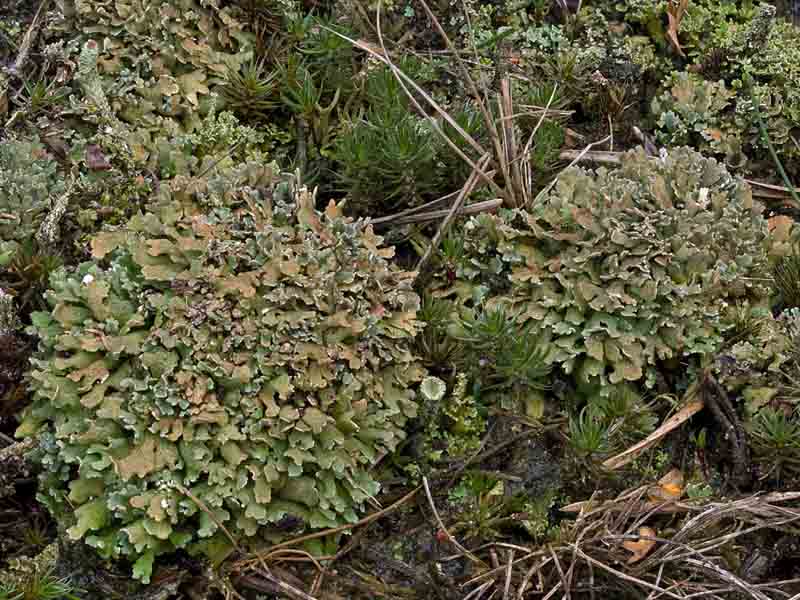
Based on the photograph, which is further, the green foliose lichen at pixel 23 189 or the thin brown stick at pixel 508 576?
the green foliose lichen at pixel 23 189

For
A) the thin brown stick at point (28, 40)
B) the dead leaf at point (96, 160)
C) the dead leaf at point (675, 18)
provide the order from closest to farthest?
the dead leaf at point (96, 160), the thin brown stick at point (28, 40), the dead leaf at point (675, 18)

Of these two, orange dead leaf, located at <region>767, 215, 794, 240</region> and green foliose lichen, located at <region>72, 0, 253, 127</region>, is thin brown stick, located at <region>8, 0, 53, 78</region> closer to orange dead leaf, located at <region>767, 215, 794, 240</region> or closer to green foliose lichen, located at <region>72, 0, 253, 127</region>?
green foliose lichen, located at <region>72, 0, 253, 127</region>

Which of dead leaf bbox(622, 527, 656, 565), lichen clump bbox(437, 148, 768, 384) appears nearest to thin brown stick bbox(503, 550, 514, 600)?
dead leaf bbox(622, 527, 656, 565)

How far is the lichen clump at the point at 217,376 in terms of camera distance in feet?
9.05

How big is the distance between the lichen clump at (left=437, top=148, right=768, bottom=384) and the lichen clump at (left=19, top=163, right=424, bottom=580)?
0.46 m

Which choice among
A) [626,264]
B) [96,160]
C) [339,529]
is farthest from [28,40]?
[626,264]

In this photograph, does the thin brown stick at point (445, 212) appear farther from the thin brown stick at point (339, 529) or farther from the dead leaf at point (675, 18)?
the dead leaf at point (675, 18)

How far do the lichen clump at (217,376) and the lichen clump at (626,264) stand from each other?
0.46m

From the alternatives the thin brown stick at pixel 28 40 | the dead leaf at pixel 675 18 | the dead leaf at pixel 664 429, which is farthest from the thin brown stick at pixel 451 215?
the thin brown stick at pixel 28 40

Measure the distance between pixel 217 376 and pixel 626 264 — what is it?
1450 mm

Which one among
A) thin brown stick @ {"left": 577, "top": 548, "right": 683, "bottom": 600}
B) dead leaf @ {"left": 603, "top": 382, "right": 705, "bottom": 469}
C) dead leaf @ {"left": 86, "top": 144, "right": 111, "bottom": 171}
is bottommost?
thin brown stick @ {"left": 577, "top": 548, "right": 683, "bottom": 600}

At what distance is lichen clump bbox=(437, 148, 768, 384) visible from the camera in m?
3.14

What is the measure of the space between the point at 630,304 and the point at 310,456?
47.9 inches

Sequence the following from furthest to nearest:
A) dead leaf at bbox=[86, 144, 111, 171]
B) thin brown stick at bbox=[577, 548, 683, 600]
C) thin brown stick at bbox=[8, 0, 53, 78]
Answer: thin brown stick at bbox=[8, 0, 53, 78] → dead leaf at bbox=[86, 144, 111, 171] → thin brown stick at bbox=[577, 548, 683, 600]
